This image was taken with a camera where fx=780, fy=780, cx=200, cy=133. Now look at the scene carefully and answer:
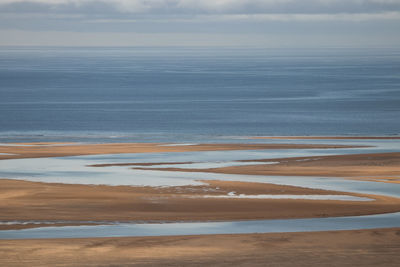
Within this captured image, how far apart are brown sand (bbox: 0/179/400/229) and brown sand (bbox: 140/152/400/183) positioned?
3539 millimetres

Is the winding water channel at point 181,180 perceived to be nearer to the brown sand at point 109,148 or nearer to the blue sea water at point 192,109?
the brown sand at point 109,148

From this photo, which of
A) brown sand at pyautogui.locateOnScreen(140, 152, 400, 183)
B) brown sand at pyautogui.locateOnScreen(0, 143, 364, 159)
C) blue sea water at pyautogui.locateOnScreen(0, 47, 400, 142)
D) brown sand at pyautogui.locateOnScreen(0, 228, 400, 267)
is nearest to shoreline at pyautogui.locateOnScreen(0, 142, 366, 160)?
brown sand at pyautogui.locateOnScreen(0, 143, 364, 159)

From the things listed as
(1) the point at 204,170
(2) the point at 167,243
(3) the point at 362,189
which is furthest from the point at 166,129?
(2) the point at 167,243

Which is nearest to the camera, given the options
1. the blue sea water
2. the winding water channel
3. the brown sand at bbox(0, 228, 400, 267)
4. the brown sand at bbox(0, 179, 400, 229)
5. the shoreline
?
the brown sand at bbox(0, 228, 400, 267)

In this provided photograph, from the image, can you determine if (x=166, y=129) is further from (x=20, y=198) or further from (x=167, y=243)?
(x=167, y=243)

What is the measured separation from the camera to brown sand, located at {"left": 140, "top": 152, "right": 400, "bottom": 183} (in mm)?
25344

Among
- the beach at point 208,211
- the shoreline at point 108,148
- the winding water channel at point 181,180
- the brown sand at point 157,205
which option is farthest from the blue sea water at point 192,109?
the brown sand at point 157,205

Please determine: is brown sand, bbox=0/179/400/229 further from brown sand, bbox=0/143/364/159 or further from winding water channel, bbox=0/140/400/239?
brown sand, bbox=0/143/364/159

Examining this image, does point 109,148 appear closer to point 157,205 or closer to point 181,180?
point 181,180

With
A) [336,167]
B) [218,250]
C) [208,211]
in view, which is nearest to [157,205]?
[208,211]

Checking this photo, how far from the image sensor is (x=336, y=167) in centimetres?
2731

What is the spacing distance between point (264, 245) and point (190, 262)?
1.84 metres

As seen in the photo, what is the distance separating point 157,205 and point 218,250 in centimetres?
504

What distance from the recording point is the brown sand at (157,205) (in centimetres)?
1836
